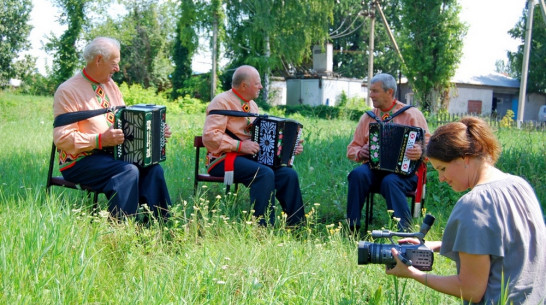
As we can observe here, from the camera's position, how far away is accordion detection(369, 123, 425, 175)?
199 inches

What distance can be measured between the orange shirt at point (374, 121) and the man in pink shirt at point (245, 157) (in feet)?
1.96

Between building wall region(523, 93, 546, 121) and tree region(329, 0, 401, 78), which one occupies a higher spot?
tree region(329, 0, 401, 78)

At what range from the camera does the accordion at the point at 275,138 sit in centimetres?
510

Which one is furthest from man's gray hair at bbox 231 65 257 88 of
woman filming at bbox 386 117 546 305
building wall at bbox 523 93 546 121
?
building wall at bbox 523 93 546 121

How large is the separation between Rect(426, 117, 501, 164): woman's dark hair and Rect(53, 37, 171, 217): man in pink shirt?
2484 mm

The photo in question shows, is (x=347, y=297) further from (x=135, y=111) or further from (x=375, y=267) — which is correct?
(x=135, y=111)

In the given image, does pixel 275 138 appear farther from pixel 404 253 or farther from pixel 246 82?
pixel 404 253

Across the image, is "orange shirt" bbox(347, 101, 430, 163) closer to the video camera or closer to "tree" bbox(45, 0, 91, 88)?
the video camera

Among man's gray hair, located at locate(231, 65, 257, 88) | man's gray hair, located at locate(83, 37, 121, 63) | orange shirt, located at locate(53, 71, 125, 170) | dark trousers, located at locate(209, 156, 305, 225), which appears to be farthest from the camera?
man's gray hair, located at locate(231, 65, 257, 88)

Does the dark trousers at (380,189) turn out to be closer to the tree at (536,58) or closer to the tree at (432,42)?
the tree at (432,42)

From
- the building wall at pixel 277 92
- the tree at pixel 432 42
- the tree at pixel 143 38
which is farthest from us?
the tree at pixel 143 38

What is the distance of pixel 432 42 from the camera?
25234 mm

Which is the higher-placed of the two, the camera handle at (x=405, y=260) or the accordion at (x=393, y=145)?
the accordion at (x=393, y=145)

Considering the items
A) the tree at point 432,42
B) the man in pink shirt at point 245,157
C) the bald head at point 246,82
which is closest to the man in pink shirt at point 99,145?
the man in pink shirt at point 245,157
